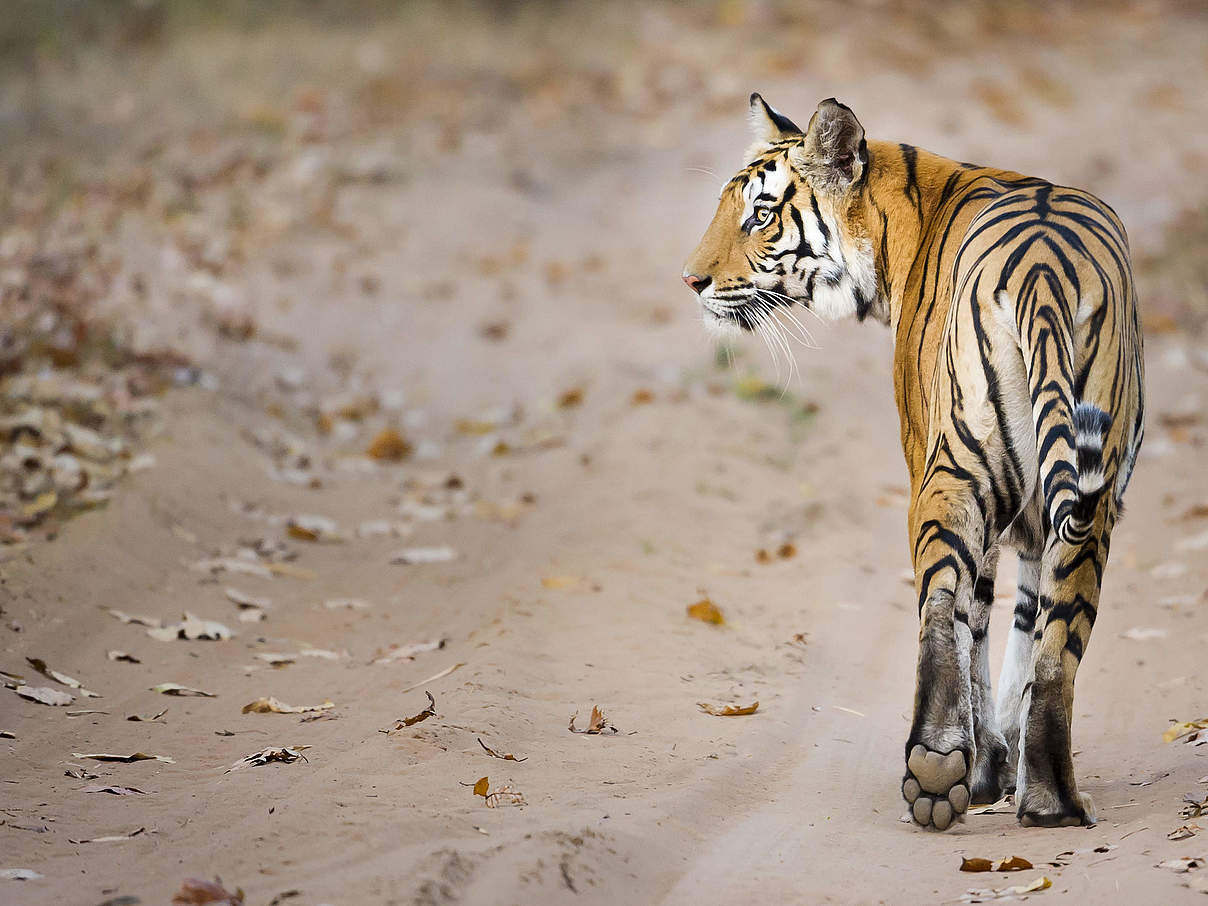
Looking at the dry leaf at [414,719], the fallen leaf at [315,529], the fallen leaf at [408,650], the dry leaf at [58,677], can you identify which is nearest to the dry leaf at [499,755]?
the dry leaf at [414,719]

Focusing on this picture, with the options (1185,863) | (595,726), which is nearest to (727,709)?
(595,726)

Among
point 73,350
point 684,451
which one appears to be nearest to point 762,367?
point 684,451

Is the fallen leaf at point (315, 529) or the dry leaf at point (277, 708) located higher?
the fallen leaf at point (315, 529)

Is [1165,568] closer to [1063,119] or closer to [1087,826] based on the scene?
[1087,826]

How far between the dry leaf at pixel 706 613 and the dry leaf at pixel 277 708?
1.76 metres

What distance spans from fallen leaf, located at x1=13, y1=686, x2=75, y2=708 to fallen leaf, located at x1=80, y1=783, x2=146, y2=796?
0.80m

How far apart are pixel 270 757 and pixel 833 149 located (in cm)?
284

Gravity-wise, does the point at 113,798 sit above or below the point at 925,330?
below

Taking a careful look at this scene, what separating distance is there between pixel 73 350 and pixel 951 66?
11.6m

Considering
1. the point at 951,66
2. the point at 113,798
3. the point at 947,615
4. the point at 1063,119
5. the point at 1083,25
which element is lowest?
the point at 113,798

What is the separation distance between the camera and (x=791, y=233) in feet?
14.3

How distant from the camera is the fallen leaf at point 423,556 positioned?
20.3ft

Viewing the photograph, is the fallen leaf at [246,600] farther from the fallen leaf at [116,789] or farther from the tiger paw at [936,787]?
the tiger paw at [936,787]

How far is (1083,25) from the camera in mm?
16266
